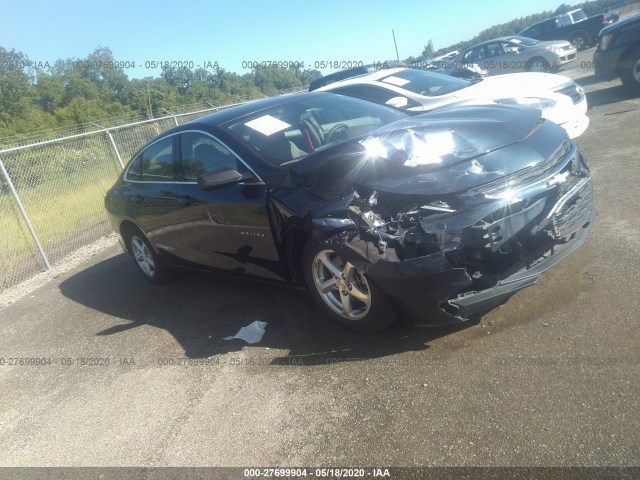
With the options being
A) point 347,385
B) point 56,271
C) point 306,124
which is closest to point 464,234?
point 347,385

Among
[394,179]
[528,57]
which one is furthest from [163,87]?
[394,179]

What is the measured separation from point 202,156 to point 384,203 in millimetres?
1996

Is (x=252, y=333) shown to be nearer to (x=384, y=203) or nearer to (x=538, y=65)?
(x=384, y=203)

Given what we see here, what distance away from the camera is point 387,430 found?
2.69 meters

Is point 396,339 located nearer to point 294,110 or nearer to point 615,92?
point 294,110

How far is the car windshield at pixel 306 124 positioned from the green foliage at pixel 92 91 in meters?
15.4

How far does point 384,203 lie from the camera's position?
3.25 metres

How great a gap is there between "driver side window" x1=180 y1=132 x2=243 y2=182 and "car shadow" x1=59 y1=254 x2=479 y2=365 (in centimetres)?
102

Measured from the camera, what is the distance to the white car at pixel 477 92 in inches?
262

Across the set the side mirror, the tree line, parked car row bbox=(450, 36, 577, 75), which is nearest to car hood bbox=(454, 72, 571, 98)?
the side mirror

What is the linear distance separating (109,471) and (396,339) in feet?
6.33

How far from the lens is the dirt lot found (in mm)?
2514

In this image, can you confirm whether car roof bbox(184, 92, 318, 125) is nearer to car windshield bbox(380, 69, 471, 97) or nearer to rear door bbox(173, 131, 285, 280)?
rear door bbox(173, 131, 285, 280)

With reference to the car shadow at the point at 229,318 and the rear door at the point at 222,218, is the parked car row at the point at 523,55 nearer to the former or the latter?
the car shadow at the point at 229,318
